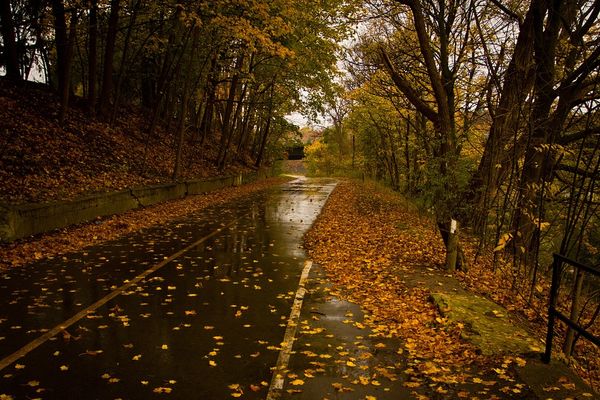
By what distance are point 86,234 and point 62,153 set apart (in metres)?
5.58

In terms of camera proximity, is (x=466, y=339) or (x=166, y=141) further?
(x=166, y=141)

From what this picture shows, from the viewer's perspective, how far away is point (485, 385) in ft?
15.0

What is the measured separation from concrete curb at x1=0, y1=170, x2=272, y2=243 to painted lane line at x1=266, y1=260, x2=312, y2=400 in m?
6.79

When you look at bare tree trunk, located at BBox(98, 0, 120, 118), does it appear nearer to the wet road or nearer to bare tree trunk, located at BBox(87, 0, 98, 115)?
bare tree trunk, located at BBox(87, 0, 98, 115)

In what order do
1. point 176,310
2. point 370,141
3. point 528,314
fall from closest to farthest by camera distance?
1. point 176,310
2. point 528,314
3. point 370,141

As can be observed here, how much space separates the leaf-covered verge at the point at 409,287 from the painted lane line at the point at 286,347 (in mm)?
776

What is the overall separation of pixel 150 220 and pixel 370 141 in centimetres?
2749

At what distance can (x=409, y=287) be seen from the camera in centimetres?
805

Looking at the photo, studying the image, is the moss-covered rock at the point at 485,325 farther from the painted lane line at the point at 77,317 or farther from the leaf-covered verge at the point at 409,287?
the painted lane line at the point at 77,317

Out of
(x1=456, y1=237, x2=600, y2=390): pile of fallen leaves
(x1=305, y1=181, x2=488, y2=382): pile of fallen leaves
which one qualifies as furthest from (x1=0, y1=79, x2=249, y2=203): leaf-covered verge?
(x1=456, y1=237, x2=600, y2=390): pile of fallen leaves

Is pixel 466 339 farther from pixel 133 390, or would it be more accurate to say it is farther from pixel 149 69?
pixel 149 69

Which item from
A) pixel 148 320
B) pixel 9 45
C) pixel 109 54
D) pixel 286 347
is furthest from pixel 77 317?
pixel 9 45

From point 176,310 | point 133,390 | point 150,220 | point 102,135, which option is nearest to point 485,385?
point 133,390

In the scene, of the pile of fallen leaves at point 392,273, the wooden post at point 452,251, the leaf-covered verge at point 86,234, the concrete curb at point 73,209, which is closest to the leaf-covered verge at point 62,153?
the concrete curb at point 73,209
